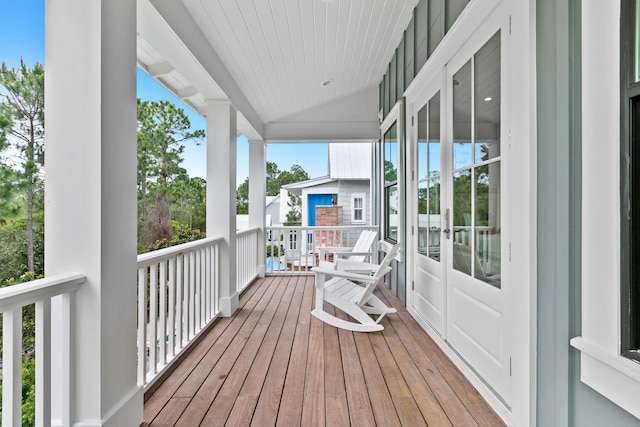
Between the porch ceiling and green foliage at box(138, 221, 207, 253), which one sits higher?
the porch ceiling

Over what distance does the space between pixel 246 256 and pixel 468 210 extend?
3376 mm

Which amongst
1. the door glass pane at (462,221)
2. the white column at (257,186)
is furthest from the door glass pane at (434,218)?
the white column at (257,186)

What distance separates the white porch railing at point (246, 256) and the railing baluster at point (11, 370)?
3195mm

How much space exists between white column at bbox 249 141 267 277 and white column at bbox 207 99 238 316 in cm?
190

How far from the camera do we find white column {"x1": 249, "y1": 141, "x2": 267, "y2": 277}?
5316 mm

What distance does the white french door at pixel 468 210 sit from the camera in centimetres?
185

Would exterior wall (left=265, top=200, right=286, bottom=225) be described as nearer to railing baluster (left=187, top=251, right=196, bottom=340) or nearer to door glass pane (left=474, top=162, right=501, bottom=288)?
railing baluster (left=187, top=251, right=196, bottom=340)

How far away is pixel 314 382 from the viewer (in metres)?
2.06

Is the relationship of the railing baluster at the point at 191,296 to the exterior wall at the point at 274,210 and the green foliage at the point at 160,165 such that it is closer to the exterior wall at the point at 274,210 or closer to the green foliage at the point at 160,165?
the green foliage at the point at 160,165

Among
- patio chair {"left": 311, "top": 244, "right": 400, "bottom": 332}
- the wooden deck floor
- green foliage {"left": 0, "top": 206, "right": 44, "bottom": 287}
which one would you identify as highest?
green foliage {"left": 0, "top": 206, "right": 44, "bottom": 287}

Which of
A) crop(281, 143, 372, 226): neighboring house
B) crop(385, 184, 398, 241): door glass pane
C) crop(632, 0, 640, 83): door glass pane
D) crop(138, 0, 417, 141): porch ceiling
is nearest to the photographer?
crop(632, 0, 640, 83): door glass pane

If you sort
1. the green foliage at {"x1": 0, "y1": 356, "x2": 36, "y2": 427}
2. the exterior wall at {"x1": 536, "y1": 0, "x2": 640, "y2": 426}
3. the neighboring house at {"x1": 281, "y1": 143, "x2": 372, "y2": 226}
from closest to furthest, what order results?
the exterior wall at {"x1": 536, "y1": 0, "x2": 640, "y2": 426} < the green foliage at {"x1": 0, "y1": 356, "x2": 36, "y2": 427} < the neighboring house at {"x1": 281, "y1": 143, "x2": 372, "y2": 226}

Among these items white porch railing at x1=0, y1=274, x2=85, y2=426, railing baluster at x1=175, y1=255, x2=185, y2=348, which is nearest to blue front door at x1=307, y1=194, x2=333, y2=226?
railing baluster at x1=175, y1=255, x2=185, y2=348

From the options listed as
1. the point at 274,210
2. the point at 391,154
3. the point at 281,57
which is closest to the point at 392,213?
the point at 391,154
